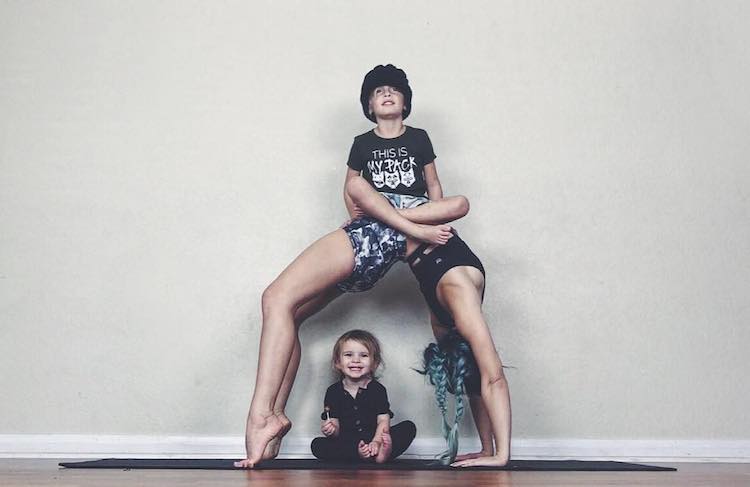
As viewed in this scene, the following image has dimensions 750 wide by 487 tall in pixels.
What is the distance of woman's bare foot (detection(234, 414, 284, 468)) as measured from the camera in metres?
2.16

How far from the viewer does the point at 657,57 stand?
316 centimetres

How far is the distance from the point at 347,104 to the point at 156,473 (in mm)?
1576

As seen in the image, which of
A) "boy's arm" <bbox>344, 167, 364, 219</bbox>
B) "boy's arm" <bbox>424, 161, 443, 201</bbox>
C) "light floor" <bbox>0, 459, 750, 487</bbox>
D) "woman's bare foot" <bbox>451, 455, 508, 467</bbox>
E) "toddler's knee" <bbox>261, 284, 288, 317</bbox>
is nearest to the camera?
"light floor" <bbox>0, 459, 750, 487</bbox>

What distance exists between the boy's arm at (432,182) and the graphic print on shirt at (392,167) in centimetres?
→ 8

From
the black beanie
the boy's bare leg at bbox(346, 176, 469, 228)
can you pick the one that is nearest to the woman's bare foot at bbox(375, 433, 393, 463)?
the boy's bare leg at bbox(346, 176, 469, 228)

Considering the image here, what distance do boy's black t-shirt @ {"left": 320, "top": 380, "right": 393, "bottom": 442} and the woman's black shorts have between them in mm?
331

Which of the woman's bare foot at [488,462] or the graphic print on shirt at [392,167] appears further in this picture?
the graphic print on shirt at [392,167]

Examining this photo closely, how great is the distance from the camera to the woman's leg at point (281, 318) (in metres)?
2.20

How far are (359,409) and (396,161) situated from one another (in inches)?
30.1

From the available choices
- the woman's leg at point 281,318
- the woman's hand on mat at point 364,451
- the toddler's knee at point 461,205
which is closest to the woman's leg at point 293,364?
the woman's leg at point 281,318

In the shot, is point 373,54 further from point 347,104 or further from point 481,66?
point 481,66

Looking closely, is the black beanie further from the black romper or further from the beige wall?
the black romper

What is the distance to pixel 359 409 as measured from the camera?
252 cm

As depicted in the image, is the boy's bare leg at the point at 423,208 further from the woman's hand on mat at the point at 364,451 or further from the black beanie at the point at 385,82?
the woman's hand on mat at the point at 364,451
